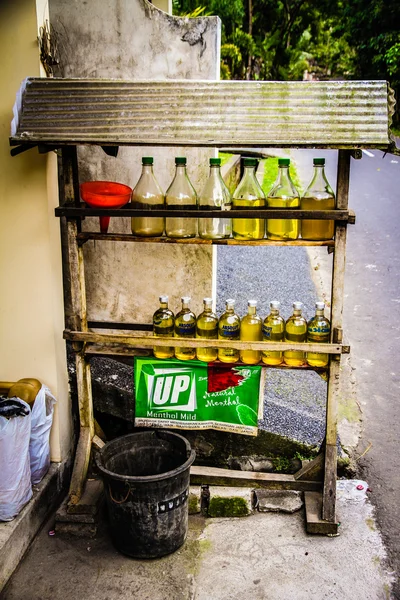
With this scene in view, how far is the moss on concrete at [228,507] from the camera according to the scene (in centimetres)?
370

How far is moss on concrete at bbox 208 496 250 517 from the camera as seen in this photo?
3703 millimetres

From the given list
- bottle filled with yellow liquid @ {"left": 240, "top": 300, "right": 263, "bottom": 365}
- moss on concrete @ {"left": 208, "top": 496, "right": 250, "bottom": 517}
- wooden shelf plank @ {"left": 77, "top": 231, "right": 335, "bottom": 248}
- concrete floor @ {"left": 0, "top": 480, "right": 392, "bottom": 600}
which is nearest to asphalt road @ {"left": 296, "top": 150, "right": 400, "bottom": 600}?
concrete floor @ {"left": 0, "top": 480, "right": 392, "bottom": 600}

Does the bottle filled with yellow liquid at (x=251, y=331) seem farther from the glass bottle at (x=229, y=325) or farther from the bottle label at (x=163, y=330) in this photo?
the bottle label at (x=163, y=330)

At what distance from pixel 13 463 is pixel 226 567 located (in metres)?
1.34

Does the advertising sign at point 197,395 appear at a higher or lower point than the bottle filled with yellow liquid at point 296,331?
lower

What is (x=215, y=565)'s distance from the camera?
3285 mm

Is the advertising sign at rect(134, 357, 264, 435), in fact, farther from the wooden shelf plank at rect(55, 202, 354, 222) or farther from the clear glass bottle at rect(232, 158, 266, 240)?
the wooden shelf plank at rect(55, 202, 354, 222)

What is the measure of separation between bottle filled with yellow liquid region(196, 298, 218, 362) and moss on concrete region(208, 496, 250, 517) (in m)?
0.92

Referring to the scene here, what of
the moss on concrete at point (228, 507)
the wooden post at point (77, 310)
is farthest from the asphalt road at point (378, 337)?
the wooden post at point (77, 310)

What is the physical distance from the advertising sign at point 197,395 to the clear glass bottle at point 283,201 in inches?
32.9

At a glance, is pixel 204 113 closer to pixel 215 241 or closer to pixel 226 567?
pixel 215 241

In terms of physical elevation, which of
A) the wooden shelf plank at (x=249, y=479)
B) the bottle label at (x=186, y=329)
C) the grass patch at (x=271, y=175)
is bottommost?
the wooden shelf plank at (x=249, y=479)

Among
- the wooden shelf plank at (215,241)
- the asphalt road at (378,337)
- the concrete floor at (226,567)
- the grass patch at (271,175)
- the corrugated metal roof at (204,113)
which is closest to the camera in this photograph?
the corrugated metal roof at (204,113)

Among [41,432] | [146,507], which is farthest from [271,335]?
[41,432]
